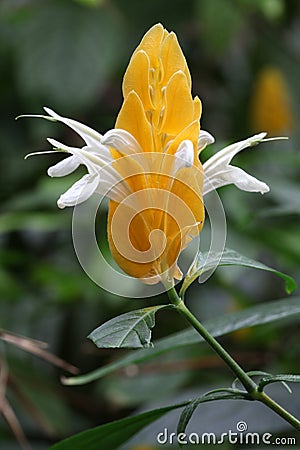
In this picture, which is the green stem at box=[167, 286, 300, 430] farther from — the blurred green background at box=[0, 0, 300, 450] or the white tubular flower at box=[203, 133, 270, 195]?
the blurred green background at box=[0, 0, 300, 450]

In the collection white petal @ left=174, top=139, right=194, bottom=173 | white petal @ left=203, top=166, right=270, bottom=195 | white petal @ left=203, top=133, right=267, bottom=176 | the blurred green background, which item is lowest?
the blurred green background

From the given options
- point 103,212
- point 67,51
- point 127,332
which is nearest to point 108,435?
point 127,332

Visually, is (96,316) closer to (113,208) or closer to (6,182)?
(6,182)

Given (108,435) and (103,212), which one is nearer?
(108,435)

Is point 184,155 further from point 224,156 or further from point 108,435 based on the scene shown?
point 108,435

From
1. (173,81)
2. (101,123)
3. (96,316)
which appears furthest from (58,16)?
(173,81)

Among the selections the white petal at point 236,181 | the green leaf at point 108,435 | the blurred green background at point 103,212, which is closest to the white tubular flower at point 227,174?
the white petal at point 236,181

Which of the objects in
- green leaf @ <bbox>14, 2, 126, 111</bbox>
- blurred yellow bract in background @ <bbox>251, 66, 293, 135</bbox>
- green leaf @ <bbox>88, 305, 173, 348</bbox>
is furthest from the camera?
blurred yellow bract in background @ <bbox>251, 66, 293, 135</bbox>

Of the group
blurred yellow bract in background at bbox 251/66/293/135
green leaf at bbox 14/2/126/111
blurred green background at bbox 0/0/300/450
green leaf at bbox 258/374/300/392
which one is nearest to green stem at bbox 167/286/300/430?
green leaf at bbox 258/374/300/392
